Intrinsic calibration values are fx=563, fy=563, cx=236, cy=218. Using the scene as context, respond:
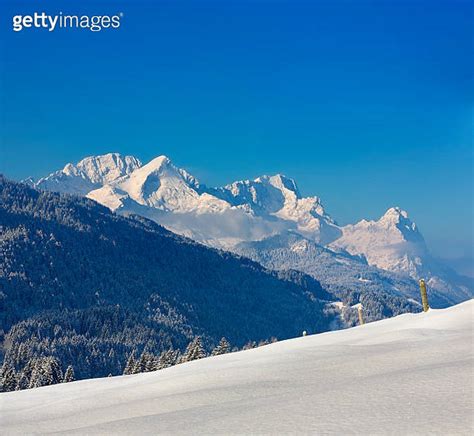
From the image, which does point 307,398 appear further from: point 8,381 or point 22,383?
point 22,383

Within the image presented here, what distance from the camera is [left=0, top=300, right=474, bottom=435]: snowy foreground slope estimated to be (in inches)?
348

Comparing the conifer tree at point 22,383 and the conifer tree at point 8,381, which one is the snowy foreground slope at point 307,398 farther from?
the conifer tree at point 22,383

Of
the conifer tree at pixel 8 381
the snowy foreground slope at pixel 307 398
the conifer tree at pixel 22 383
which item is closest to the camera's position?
the snowy foreground slope at pixel 307 398

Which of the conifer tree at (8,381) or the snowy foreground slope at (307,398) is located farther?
the conifer tree at (8,381)

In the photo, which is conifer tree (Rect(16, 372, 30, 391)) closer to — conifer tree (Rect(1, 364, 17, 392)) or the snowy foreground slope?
conifer tree (Rect(1, 364, 17, 392))

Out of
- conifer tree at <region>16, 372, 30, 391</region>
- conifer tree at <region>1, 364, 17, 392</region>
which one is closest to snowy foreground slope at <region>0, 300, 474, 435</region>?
conifer tree at <region>1, 364, 17, 392</region>

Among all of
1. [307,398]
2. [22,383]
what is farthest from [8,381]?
[307,398]

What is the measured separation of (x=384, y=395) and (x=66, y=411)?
7.38m

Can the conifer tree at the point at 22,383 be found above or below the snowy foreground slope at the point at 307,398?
below

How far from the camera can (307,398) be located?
10.3 meters

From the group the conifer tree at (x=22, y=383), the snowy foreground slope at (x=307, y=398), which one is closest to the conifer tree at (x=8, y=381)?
the conifer tree at (x=22, y=383)

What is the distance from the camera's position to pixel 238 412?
10.0m

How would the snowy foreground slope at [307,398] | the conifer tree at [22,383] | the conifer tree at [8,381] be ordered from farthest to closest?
the conifer tree at [22,383], the conifer tree at [8,381], the snowy foreground slope at [307,398]

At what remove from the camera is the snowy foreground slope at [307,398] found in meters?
8.84
